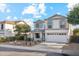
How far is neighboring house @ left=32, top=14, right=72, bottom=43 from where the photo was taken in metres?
3.81

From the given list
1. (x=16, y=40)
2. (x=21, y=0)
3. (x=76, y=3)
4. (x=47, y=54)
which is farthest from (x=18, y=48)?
(x=76, y=3)

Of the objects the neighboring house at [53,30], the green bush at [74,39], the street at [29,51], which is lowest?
the street at [29,51]

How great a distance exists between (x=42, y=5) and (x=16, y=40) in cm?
57

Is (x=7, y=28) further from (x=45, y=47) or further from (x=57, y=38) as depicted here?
(x=57, y=38)

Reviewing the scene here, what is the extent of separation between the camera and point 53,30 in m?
3.83

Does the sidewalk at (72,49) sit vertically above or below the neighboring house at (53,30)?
below

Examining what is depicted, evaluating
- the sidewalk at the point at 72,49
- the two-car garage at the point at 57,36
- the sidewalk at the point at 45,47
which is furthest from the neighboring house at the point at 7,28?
the sidewalk at the point at 72,49

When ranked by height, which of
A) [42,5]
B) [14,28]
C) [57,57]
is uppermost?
[42,5]

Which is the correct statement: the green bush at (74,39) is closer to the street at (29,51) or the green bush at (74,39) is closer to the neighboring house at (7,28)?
the street at (29,51)

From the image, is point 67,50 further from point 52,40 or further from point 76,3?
point 76,3

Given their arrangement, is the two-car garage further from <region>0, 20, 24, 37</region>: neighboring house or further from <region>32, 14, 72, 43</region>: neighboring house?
<region>0, 20, 24, 37</region>: neighboring house

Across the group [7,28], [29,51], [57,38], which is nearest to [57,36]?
[57,38]

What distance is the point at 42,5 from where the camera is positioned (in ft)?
12.6

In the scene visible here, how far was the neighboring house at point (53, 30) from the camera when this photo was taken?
381 cm
